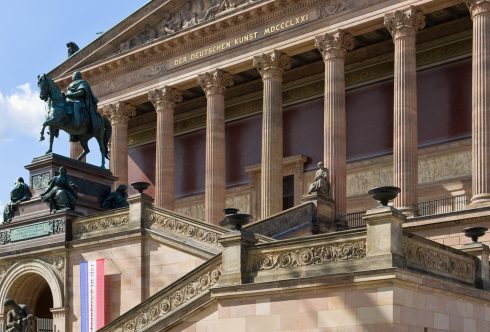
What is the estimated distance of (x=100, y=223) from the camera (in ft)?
97.7

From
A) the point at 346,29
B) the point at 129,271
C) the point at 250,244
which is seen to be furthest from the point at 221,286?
the point at 346,29

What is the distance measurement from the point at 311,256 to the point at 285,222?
488 inches

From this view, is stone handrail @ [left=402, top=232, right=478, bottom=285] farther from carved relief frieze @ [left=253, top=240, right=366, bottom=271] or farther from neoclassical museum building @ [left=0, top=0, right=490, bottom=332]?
carved relief frieze @ [left=253, top=240, right=366, bottom=271]

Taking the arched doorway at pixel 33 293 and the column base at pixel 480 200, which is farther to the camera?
the column base at pixel 480 200

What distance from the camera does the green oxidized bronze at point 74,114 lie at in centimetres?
3170

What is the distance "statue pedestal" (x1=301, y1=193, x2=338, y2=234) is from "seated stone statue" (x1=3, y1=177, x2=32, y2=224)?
9.68 metres

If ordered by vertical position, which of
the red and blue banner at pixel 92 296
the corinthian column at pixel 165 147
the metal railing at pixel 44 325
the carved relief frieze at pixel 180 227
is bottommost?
the metal railing at pixel 44 325

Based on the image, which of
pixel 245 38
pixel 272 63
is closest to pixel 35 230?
pixel 272 63

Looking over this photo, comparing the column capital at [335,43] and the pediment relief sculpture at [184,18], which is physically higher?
the pediment relief sculpture at [184,18]

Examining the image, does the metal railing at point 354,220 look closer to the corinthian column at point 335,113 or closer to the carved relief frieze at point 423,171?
the corinthian column at point 335,113

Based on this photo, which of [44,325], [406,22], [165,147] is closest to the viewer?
[44,325]

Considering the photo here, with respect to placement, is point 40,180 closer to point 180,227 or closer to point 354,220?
point 180,227

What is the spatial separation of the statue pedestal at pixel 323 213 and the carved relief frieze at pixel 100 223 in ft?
24.1

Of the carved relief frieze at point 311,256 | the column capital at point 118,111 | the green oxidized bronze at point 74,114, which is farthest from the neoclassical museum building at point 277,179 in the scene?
the green oxidized bronze at point 74,114
